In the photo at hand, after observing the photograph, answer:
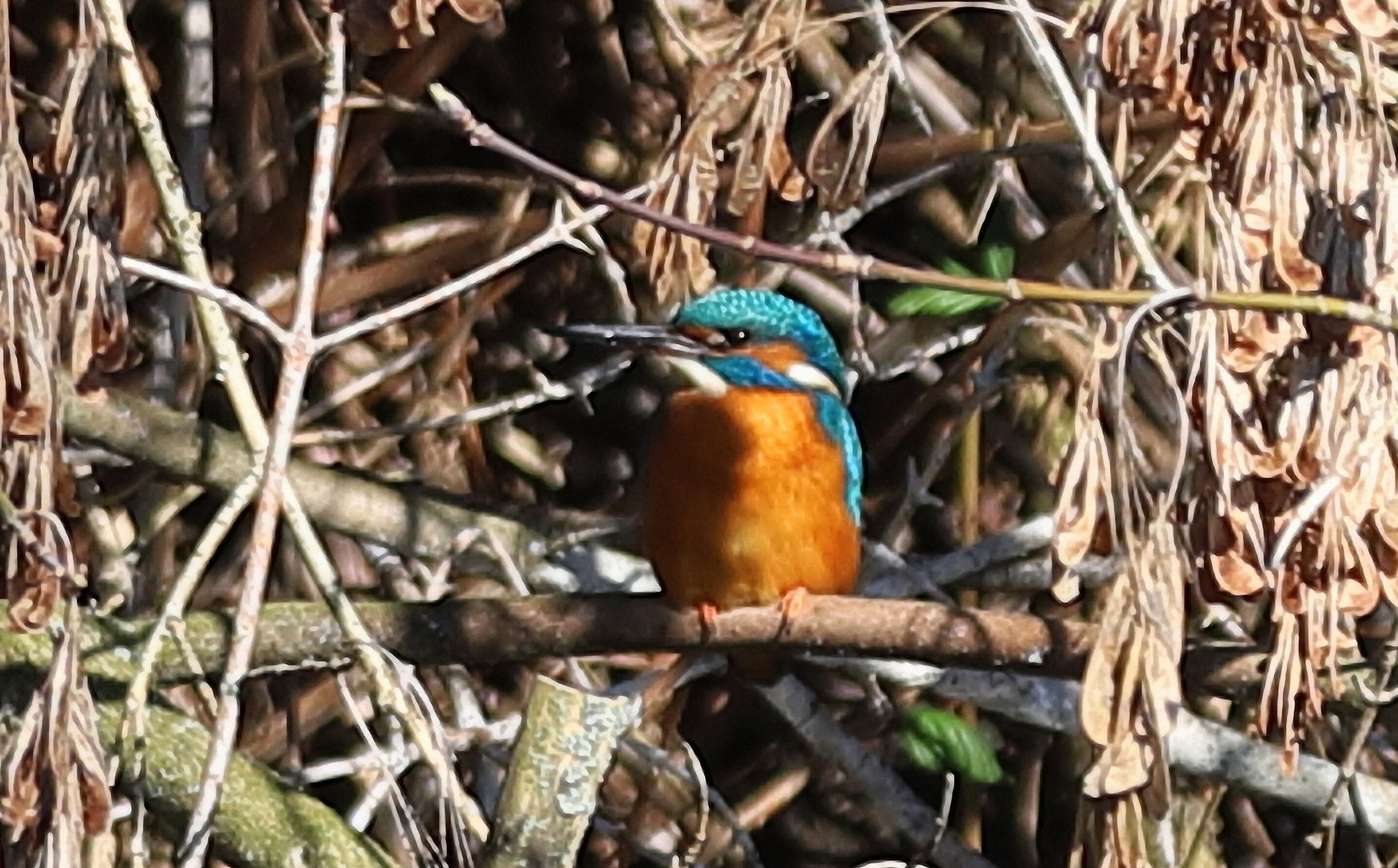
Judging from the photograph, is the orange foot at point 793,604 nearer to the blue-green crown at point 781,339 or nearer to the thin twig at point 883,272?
the blue-green crown at point 781,339

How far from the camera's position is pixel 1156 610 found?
67.8 inches

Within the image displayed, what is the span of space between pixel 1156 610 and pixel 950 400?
6.72 feet

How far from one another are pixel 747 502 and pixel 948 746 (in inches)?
18.0

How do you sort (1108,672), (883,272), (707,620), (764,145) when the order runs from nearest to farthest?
(883,272) < (1108,672) < (764,145) < (707,620)

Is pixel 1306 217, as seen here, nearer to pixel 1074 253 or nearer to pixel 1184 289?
pixel 1184 289

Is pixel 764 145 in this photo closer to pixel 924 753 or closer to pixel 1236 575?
pixel 1236 575

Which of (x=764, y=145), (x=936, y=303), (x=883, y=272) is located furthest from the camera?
(x=936, y=303)

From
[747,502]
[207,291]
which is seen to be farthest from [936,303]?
[207,291]

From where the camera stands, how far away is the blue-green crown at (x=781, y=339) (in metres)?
3.29

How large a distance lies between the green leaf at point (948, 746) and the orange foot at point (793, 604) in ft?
0.99

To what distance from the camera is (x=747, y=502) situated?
10.9 ft

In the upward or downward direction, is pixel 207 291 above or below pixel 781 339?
above

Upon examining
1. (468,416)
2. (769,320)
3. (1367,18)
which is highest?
(1367,18)

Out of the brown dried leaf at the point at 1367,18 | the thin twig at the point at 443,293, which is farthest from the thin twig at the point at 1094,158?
the thin twig at the point at 443,293
